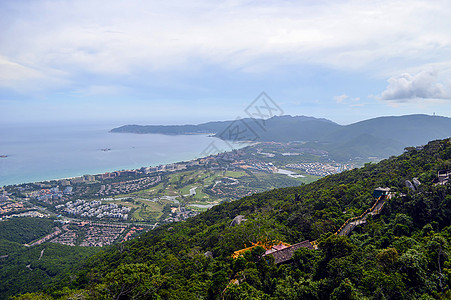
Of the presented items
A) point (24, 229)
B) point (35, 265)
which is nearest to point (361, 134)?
point (24, 229)

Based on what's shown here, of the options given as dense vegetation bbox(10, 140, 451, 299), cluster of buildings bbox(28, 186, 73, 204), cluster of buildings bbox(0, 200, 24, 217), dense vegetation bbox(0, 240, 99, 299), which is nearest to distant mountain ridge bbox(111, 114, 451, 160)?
cluster of buildings bbox(28, 186, 73, 204)

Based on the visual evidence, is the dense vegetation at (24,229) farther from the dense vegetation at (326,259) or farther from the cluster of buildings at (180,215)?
the dense vegetation at (326,259)

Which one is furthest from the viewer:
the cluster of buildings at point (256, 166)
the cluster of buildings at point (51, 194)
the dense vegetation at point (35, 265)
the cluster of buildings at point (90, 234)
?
the cluster of buildings at point (256, 166)

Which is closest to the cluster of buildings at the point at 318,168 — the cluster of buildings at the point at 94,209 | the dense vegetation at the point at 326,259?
the dense vegetation at the point at 326,259

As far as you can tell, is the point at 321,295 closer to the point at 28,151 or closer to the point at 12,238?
the point at 12,238

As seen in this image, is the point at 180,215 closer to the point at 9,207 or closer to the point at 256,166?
the point at 9,207

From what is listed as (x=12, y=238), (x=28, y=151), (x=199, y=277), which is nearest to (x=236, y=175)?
(x=12, y=238)
